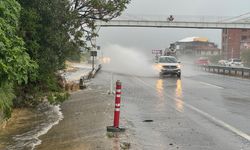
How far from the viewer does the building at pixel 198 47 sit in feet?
507

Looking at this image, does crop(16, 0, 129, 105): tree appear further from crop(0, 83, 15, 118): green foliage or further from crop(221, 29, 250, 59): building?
crop(221, 29, 250, 59): building

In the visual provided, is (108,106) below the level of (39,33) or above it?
below

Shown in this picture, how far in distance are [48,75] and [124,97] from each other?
431 cm

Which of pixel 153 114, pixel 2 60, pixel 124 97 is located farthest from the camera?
pixel 124 97

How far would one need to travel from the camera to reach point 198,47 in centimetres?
15975

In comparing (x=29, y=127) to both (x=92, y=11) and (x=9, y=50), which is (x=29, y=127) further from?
(x=92, y=11)

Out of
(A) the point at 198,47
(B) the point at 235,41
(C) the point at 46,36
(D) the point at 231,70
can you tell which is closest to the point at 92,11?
(C) the point at 46,36

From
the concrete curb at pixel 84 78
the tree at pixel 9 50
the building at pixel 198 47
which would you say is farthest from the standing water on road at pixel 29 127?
the building at pixel 198 47

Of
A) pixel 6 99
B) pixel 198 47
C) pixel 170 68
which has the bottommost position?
pixel 170 68

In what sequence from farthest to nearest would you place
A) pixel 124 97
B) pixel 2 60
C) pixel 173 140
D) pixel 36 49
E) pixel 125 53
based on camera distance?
pixel 125 53
pixel 124 97
pixel 36 49
pixel 173 140
pixel 2 60

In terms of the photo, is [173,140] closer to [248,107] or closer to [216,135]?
[216,135]

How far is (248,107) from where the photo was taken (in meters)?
17.3

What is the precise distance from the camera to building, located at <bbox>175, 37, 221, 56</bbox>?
15439 cm

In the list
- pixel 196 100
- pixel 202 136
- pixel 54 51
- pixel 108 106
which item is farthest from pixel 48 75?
pixel 202 136
